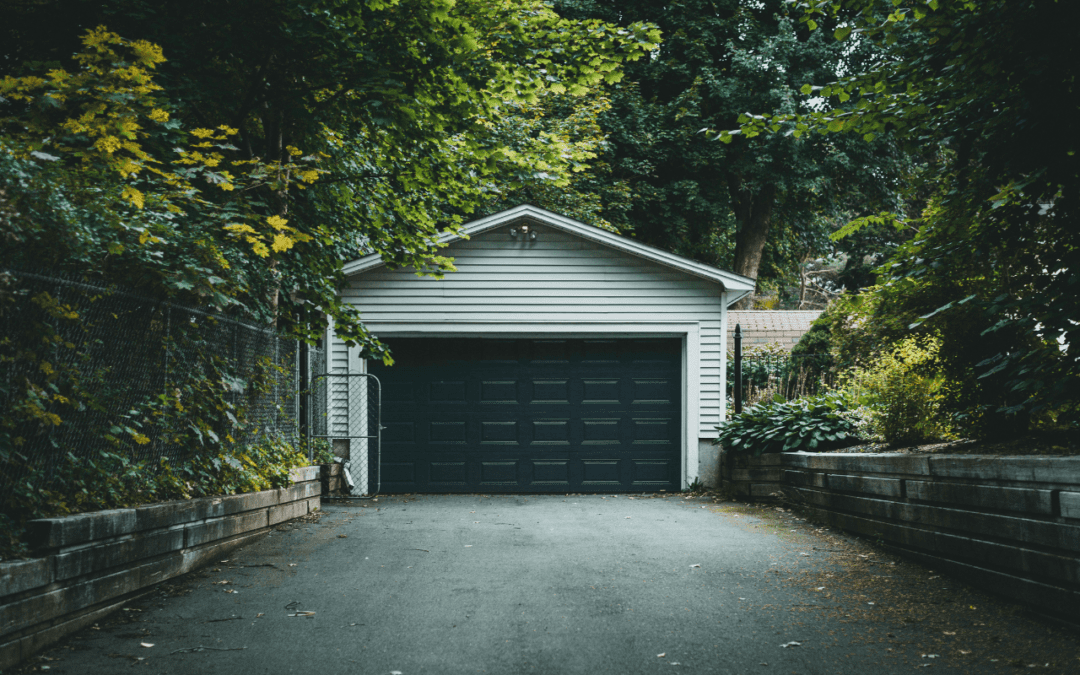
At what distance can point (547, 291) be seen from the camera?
13.2 metres

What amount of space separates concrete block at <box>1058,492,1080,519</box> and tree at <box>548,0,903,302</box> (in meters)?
16.2

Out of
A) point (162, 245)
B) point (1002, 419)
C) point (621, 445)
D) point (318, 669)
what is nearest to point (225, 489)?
point (162, 245)

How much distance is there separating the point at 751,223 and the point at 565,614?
19956 millimetres

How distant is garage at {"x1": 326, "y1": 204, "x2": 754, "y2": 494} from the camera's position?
13.1 meters

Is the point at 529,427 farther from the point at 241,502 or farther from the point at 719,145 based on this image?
the point at 719,145

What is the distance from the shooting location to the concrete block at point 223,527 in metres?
6.10

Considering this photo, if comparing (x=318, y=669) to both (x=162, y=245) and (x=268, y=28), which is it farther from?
(x=268, y=28)

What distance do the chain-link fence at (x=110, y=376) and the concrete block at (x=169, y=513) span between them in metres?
0.39

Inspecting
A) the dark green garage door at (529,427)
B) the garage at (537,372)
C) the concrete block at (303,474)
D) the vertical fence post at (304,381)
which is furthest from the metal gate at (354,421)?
the concrete block at (303,474)

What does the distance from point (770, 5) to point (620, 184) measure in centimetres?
694

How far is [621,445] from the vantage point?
13.2 metres

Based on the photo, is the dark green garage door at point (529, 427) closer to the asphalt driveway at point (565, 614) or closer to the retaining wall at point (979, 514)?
the retaining wall at point (979, 514)

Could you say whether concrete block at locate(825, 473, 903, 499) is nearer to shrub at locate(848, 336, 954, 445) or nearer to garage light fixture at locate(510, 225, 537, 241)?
shrub at locate(848, 336, 954, 445)

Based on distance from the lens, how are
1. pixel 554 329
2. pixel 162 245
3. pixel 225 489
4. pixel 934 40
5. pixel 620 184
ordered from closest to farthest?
pixel 934 40, pixel 162 245, pixel 225 489, pixel 554 329, pixel 620 184
